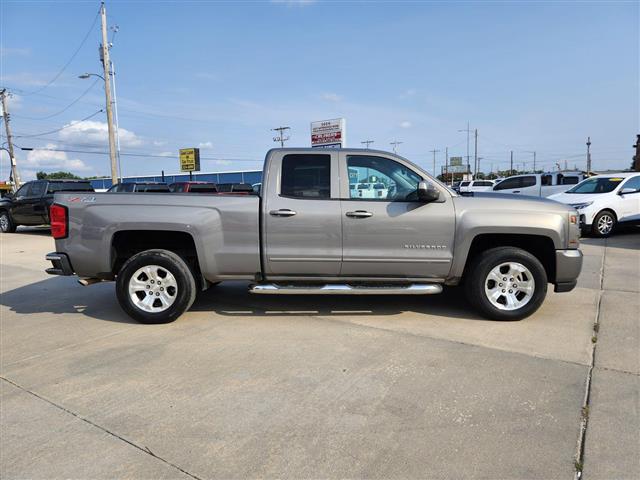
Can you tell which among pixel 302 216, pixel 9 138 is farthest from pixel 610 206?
pixel 9 138

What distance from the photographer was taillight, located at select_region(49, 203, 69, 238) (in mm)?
4941

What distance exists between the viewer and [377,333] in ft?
15.0

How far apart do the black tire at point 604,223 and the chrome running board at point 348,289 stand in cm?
921

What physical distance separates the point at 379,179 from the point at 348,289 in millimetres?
1274

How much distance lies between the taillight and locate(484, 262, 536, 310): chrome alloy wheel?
4.69m

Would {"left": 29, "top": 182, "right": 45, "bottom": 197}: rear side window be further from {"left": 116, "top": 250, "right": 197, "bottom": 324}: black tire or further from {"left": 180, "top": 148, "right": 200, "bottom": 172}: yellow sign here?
{"left": 180, "top": 148, "right": 200, "bottom": 172}: yellow sign

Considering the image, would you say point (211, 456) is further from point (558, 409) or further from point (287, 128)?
point (287, 128)

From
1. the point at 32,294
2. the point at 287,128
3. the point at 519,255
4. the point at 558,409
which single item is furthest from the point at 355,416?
the point at 287,128

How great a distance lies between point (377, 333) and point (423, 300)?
1482 mm

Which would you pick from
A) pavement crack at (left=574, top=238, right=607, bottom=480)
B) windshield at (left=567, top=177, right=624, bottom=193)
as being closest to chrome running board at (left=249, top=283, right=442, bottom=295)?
pavement crack at (left=574, top=238, right=607, bottom=480)

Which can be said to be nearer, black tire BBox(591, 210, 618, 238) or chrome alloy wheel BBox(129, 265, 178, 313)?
chrome alloy wheel BBox(129, 265, 178, 313)

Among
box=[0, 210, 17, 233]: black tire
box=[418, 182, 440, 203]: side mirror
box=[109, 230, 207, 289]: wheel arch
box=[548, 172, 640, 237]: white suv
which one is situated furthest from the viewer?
box=[0, 210, 17, 233]: black tire

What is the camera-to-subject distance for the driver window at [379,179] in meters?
4.92

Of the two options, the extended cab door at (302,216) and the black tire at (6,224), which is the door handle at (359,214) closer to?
the extended cab door at (302,216)
